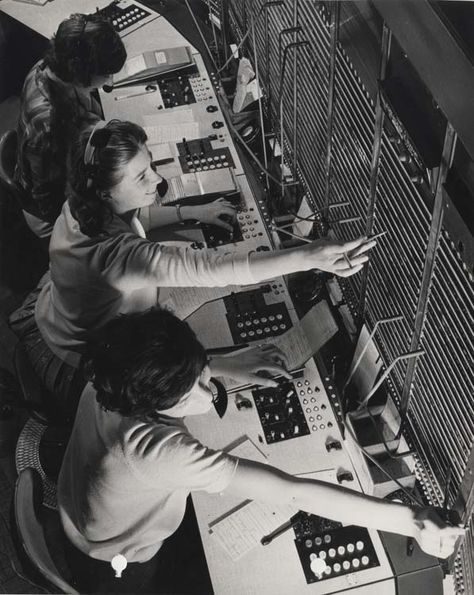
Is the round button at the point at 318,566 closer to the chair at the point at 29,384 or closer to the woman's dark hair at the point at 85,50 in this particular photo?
the chair at the point at 29,384

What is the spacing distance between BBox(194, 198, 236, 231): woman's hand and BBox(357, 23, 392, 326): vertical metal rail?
829 mm

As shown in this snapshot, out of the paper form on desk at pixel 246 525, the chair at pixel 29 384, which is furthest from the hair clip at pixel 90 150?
A: the paper form on desk at pixel 246 525

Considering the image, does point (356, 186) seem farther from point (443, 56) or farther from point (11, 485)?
point (11, 485)

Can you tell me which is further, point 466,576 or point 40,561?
point 40,561

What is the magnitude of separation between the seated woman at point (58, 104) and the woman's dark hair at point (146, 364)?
4.06 feet

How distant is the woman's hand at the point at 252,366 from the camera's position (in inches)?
87.6

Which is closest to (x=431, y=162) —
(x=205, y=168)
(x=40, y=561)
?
(x=40, y=561)

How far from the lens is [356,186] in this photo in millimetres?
1938

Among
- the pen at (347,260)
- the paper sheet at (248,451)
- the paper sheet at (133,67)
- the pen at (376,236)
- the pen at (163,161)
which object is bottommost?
the paper sheet at (248,451)

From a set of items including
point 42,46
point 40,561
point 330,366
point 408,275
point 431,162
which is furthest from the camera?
point 42,46

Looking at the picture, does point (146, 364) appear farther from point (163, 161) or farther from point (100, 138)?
point (163, 161)

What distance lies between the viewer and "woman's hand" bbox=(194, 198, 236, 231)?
9.14 ft

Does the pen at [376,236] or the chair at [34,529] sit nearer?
the pen at [376,236]

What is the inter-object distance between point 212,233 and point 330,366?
778mm
